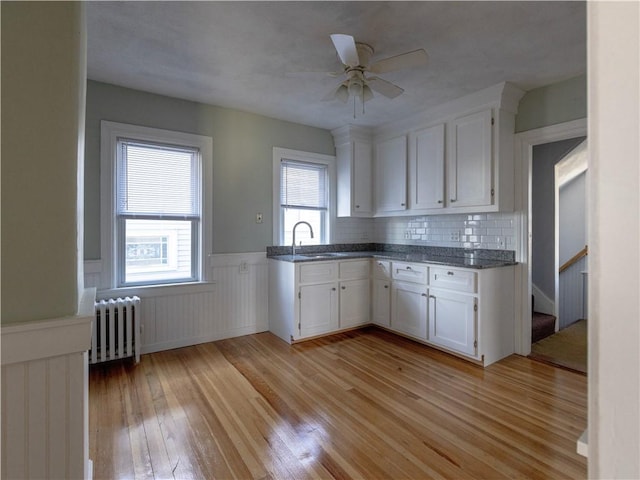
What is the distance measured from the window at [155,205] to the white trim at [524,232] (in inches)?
124

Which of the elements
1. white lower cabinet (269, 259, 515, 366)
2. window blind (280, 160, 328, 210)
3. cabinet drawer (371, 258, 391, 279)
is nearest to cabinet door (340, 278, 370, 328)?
white lower cabinet (269, 259, 515, 366)

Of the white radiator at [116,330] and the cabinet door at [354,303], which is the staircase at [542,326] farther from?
the white radiator at [116,330]

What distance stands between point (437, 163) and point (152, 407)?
3.43 m

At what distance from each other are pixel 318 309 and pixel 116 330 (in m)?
1.95

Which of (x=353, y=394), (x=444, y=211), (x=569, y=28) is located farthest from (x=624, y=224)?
(x=444, y=211)

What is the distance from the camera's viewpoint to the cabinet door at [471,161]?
10.4 ft

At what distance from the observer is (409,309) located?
11.9 feet

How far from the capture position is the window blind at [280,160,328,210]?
4125 mm

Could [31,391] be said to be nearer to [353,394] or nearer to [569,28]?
[353,394]

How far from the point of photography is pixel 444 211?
3611mm

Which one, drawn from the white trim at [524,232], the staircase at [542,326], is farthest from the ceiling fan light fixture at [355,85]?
the staircase at [542,326]

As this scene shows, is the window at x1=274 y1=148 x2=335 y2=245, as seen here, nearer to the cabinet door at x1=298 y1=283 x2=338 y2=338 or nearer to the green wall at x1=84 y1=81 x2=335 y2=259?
the green wall at x1=84 y1=81 x2=335 y2=259

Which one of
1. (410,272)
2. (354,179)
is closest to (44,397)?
(410,272)

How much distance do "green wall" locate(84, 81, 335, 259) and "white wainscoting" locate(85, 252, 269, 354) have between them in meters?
0.20
